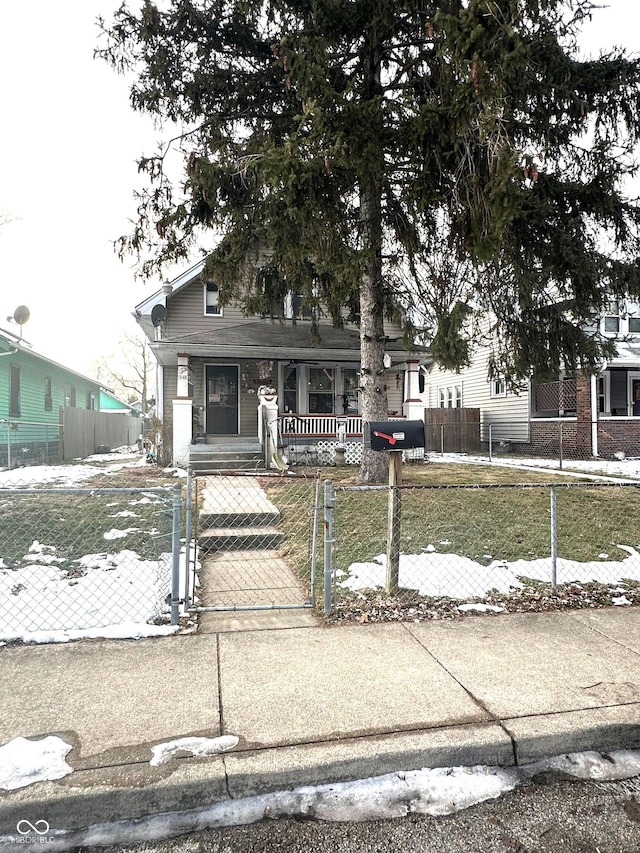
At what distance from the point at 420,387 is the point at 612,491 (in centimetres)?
750

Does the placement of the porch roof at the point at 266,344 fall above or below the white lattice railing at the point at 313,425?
above

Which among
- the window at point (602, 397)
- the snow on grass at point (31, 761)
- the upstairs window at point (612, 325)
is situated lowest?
the snow on grass at point (31, 761)

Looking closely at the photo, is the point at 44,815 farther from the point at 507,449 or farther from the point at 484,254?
the point at 507,449

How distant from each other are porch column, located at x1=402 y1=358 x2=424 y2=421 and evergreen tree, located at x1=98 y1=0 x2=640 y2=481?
4319mm

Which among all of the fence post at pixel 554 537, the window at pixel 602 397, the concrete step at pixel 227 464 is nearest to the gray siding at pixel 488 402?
the window at pixel 602 397

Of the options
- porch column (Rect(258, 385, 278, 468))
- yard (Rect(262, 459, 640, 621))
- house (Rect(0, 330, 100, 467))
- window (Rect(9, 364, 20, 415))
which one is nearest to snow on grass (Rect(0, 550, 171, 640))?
yard (Rect(262, 459, 640, 621))

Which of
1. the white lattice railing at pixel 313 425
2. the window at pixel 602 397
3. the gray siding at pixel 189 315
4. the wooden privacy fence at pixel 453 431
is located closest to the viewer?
the white lattice railing at pixel 313 425

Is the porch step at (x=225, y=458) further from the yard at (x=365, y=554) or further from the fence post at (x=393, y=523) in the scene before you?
the fence post at (x=393, y=523)

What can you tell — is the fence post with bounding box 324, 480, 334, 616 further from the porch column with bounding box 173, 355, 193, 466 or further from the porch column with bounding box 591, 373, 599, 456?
the porch column with bounding box 591, 373, 599, 456

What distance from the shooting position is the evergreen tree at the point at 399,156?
715 cm

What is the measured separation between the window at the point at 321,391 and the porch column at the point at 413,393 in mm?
2559

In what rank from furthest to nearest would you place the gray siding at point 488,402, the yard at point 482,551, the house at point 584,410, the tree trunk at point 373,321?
1. the gray siding at point 488,402
2. the house at point 584,410
3. the tree trunk at point 373,321
4. the yard at point 482,551

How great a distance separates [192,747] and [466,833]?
1240mm

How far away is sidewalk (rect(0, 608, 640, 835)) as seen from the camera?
226 cm
